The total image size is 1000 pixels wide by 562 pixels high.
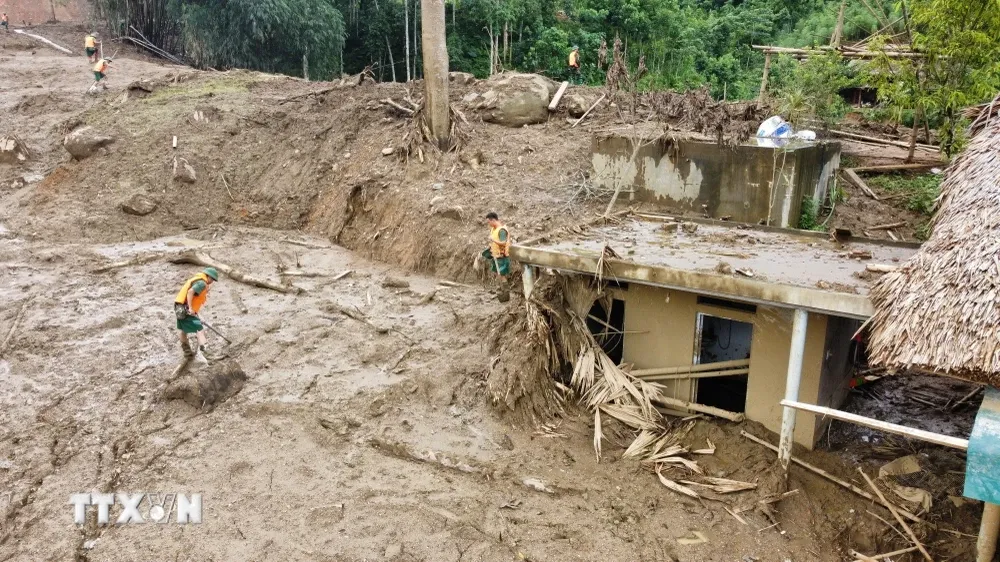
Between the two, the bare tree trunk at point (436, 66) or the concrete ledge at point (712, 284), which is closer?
the concrete ledge at point (712, 284)

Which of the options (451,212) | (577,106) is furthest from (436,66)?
(577,106)

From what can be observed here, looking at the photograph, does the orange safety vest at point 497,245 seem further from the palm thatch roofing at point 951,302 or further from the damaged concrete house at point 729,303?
the palm thatch roofing at point 951,302

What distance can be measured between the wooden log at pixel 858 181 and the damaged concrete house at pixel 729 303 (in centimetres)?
563

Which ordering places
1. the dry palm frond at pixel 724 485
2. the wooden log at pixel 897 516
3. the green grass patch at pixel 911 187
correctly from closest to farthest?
the wooden log at pixel 897 516, the dry palm frond at pixel 724 485, the green grass patch at pixel 911 187

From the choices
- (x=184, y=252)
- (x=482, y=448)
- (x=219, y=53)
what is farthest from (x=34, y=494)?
(x=219, y=53)

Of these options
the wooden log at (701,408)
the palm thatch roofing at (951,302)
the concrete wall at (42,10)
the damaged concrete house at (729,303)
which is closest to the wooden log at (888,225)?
the damaged concrete house at (729,303)

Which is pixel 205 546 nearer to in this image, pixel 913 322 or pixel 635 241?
pixel 635 241

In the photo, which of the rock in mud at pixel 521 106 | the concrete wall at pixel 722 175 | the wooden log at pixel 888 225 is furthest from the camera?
the rock in mud at pixel 521 106

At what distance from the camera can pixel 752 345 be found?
9.09 meters

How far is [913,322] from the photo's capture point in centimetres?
671

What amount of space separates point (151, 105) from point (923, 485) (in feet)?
69.6

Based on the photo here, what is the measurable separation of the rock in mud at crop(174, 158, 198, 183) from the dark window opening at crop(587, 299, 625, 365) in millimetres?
12706

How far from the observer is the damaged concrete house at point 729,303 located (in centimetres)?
825

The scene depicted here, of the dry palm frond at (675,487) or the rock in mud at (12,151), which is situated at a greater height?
the rock in mud at (12,151)
